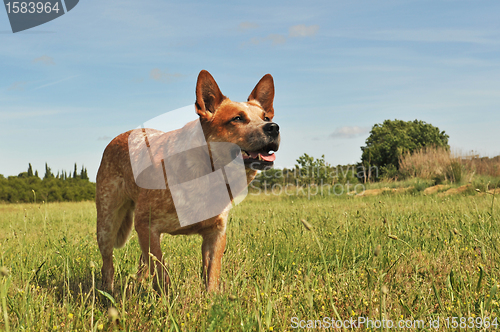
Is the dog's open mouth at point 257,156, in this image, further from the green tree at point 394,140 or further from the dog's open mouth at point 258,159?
the green tree at point 394,140

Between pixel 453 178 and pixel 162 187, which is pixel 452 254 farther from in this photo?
pixel 453 178

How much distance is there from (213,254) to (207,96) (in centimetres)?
157

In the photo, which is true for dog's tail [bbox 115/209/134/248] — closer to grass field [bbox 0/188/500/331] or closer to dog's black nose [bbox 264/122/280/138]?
grass field [bbox 0/188/500/331]

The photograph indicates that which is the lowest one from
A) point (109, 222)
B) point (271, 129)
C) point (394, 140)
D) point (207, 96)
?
point (109, 222)

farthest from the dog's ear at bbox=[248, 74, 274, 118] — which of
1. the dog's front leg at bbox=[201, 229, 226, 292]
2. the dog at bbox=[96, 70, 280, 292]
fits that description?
the dog's front leg at bbox=[201, 229, 226, 292]

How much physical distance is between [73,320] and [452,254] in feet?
12.2

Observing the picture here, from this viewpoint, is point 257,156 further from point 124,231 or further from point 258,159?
point 124,231

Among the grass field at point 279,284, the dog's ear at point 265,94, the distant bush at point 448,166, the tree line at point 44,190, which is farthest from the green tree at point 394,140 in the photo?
the dog's ear at point 265,94

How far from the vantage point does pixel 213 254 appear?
3562 mm

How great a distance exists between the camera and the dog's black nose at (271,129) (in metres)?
3.10

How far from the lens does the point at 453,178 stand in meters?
14.8

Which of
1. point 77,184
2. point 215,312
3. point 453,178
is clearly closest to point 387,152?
point 453,178

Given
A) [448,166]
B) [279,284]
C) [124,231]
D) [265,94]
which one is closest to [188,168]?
[265,94]

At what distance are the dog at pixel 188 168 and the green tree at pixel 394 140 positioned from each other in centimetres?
2899
